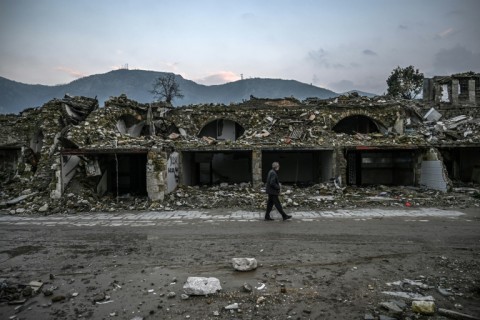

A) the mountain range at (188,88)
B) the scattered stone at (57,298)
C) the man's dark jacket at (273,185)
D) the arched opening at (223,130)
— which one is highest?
the mountain range at (188,88)

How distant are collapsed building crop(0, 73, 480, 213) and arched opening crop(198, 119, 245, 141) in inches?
2.4

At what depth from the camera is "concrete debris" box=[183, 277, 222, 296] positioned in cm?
407

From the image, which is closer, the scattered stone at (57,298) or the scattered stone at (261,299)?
the scattered stone at (261,299)

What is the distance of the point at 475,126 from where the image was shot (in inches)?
620

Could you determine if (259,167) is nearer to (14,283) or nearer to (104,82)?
(14,283)

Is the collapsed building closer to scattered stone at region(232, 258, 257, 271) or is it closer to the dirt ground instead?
the dirt ground

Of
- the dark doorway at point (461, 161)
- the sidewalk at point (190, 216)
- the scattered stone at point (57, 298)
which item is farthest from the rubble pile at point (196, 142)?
the scattered stone at point (57, 298)

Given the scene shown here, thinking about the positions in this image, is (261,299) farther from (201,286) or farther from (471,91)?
(471,91)

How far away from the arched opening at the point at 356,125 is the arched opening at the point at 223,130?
234 inches

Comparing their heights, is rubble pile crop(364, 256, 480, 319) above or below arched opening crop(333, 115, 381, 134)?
below

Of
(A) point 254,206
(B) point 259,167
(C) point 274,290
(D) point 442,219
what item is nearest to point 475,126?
(D) point 442,219

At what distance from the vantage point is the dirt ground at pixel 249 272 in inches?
148

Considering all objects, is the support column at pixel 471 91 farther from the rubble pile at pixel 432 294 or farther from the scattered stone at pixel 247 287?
the scattered stone at pixel 247 287

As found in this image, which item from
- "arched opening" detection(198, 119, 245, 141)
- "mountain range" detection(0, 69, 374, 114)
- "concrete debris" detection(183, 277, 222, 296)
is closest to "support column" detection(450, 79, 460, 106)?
"arched opening" detection(198, 119, 245, 141)
